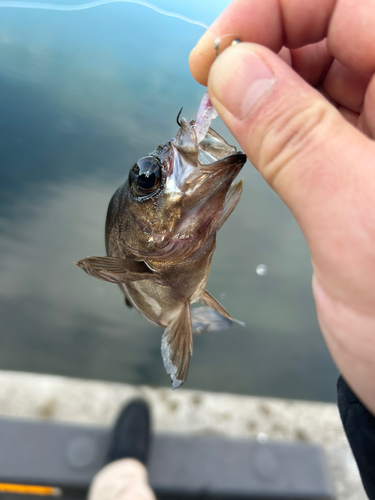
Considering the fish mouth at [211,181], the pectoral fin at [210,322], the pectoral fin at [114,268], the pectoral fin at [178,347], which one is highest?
the fish mouth at [211,181]

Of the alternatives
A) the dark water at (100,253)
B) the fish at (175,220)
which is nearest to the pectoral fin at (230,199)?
the fish at (175,220)

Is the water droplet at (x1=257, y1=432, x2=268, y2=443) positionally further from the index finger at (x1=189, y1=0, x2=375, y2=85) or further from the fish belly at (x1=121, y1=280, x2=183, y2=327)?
the index finger at (x1=189, y1=0, x2=375, y2=85)

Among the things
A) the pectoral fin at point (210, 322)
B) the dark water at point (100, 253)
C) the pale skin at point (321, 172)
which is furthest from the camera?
the dark water at point (100, 253)

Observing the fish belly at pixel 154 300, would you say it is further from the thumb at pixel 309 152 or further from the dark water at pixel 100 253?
the dark water at pixel 100 253

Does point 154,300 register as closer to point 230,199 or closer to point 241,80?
point 230,199

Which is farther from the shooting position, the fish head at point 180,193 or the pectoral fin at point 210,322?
the pectoral fin at point 210,322

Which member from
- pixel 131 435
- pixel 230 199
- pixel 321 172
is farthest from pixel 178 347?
pixel 131 435
